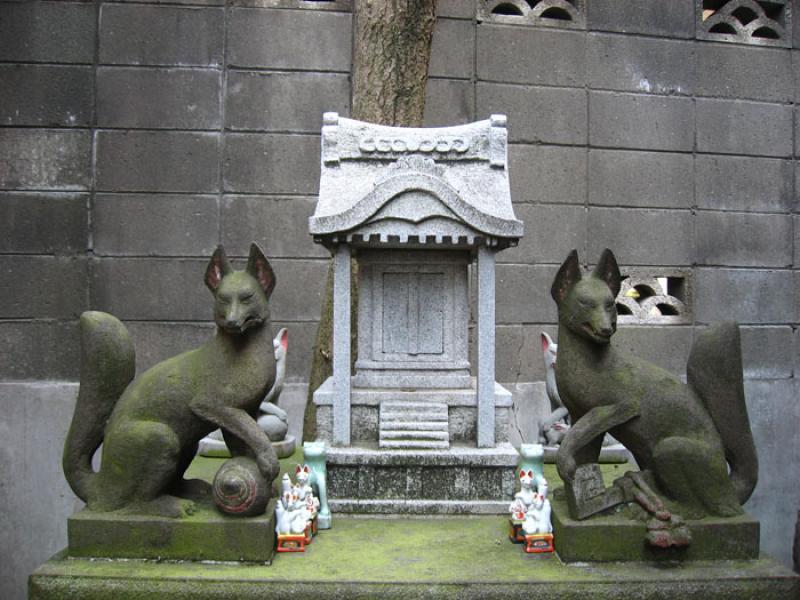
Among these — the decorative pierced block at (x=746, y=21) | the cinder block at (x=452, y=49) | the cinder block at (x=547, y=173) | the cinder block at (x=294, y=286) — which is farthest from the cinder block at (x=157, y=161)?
the decorative pierced block at (x=746, y=21)

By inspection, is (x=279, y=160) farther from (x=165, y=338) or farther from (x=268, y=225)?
(x=165, y=338)

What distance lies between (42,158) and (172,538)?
4.89 meters

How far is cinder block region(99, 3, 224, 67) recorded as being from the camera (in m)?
7.30

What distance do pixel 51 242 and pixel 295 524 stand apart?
15.2ft

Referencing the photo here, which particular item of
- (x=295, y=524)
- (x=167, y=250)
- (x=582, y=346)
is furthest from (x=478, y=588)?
(x=167, y=250)

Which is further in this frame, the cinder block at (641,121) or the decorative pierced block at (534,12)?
the cinder block at (641,121)

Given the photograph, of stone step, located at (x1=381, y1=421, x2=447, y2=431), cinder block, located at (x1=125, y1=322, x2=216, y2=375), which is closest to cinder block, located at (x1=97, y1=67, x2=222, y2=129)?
cinder block, located at (x1=125, y1=322, x2=216, y2=375)

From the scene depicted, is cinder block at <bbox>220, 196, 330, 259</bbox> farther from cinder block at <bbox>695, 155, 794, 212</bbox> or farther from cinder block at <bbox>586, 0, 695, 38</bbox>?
cinder block at <bbox>695, 155, 794, 212</bbox>

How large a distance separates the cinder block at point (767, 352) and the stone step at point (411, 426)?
471cm

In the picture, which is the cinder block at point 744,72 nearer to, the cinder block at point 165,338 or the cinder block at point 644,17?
the cinder block at point 644,17

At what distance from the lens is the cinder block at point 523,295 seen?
769cm

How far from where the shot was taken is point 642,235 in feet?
26.0

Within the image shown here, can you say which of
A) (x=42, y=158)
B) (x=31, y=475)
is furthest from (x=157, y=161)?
(x=31, y=475)

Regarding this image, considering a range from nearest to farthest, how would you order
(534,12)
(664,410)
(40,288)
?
(664,410) < (40,288) < (534,12)
